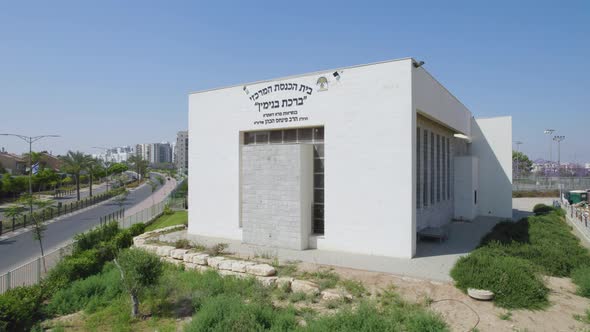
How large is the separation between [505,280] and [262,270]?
6.67 meters

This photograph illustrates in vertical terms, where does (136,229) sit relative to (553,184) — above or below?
below

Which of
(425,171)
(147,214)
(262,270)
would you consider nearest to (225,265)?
(262,270)

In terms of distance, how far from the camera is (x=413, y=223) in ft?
39.5

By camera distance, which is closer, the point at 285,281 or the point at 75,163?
the point at 285,281

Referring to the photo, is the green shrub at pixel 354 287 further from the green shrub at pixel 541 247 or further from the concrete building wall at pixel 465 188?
the concrete building wall at pixel 465 188

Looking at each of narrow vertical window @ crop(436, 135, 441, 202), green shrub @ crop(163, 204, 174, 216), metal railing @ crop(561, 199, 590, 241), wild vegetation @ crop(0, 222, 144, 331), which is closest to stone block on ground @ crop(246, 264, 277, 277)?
wild vegetation @ crop(0, 222, 144, 331)

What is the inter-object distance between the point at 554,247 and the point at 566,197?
105 feet

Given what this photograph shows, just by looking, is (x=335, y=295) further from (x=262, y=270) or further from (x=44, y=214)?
(x=44, y=214)

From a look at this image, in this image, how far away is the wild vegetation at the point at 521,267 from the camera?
328 inches

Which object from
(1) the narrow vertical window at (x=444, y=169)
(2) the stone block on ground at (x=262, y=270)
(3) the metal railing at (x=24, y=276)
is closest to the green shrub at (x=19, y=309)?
(3) the metal railing at (x=24, y=276)

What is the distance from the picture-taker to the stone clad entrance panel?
13461 mm

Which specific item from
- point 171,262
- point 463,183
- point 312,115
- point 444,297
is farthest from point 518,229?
point 171,262

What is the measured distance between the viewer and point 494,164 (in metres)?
24.1

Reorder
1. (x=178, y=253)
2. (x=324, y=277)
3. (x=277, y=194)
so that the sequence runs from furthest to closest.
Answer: (x=277, y=194), (x=178, y=253), (x=324, y=277)
